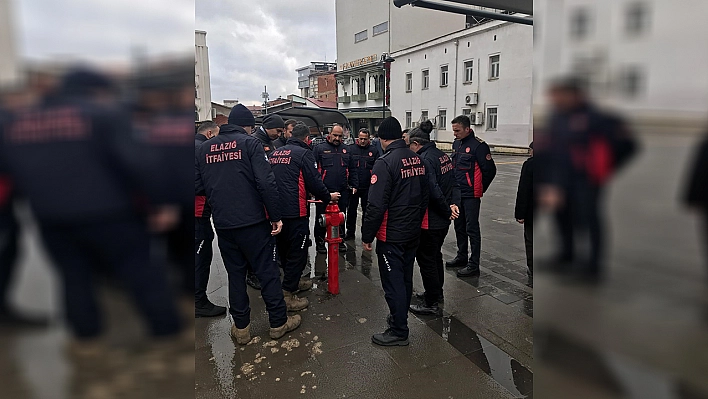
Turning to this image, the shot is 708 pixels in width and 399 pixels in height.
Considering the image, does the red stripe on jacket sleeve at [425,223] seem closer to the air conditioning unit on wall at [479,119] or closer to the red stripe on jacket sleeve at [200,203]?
the red stripe on jacket sleeve at [200,203]

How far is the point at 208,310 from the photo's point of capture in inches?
150

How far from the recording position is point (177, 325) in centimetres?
85

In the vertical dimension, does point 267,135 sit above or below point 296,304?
above

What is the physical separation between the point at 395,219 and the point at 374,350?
1000mm

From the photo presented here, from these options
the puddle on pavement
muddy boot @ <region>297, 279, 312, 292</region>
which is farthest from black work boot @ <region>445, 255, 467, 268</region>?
muddy boot @ <region>297, 279, 312, 292</region>

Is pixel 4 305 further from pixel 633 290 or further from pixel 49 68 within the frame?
pixel 633 290

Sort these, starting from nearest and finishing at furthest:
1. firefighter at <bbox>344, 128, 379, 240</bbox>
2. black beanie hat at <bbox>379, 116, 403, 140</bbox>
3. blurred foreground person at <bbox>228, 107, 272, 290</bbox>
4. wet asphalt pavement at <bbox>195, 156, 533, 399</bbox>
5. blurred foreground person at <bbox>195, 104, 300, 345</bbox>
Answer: wet asphalt pavement at <bbox>195, 156, 533, 399</bbox> → blurred foreground person at <bbox>195, 104, 300, 345</bbox> → black beanie hat at <bbox>379, 116, 403, 140</bbox> → blurred foreground person at <bbox>228, 107, 272, 290</bbox> → firefighter at <bbox>344, 128, 379, 240</bbox>

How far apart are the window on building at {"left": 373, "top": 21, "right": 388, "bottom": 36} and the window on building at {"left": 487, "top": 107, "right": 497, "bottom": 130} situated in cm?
1372

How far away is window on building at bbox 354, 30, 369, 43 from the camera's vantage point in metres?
35.2

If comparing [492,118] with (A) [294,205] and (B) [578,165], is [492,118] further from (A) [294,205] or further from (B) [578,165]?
(B) [578,165]

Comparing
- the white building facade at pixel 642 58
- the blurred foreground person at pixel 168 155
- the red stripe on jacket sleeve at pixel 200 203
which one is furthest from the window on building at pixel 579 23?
the red stripe on jacket sleeve at pixel 200 203

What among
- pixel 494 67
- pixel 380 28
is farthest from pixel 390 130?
pixel 380 28

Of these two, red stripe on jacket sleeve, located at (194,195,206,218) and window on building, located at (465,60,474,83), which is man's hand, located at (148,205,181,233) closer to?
red stripe on jacket sleeve, located at (194,195,206,218)

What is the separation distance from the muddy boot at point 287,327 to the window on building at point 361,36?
3477 centimetres
